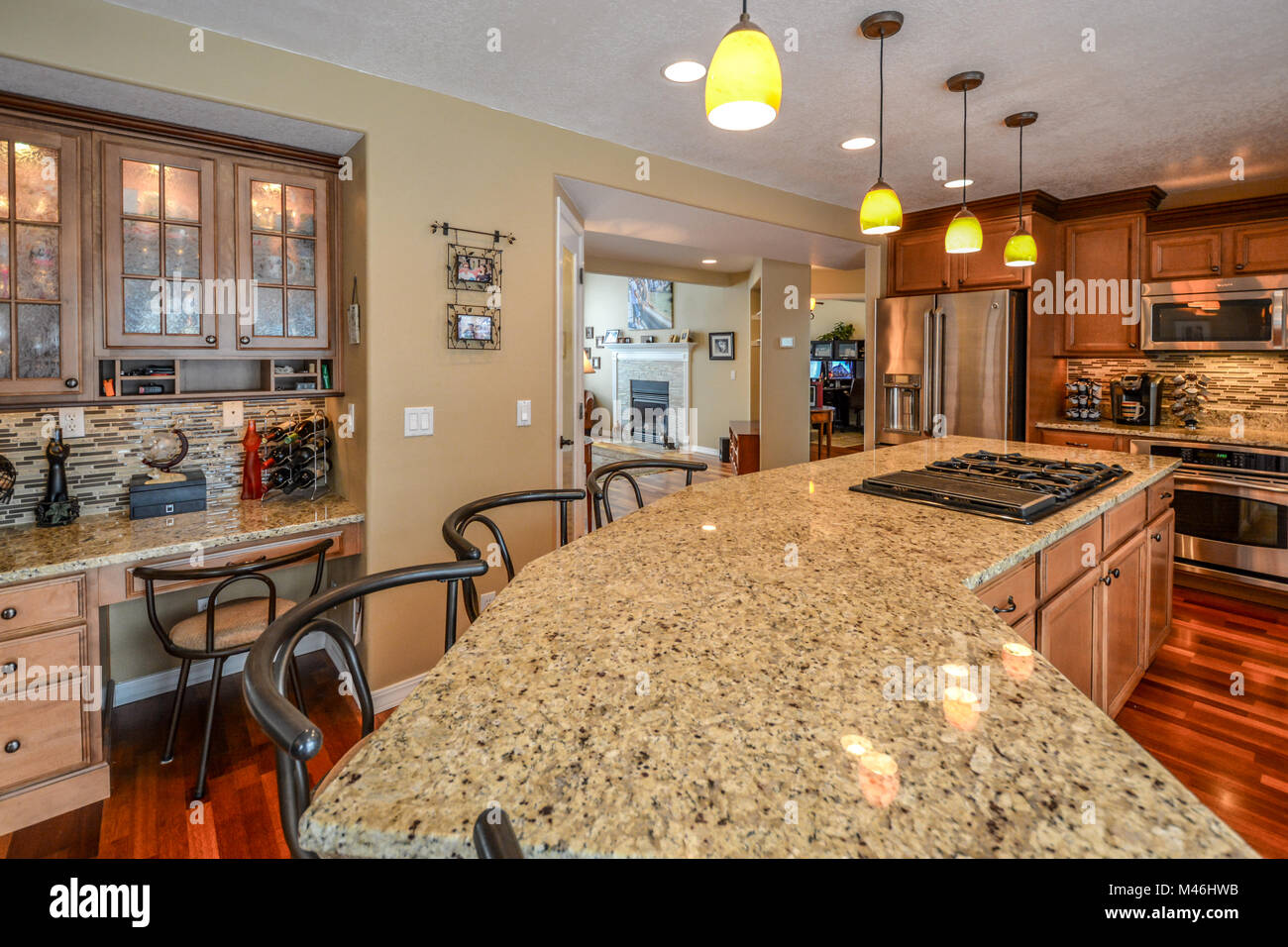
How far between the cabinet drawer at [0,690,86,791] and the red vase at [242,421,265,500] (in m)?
1.04

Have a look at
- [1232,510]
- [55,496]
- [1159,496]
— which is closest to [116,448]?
[55,496]

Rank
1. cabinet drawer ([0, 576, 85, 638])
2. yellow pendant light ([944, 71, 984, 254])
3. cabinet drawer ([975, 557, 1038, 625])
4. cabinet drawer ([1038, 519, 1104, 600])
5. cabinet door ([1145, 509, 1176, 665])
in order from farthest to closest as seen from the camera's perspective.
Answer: cabinet door ([1145, 509, 1176, 665]) → yellow pendant light ([944, 71, 984, 254]) → cabinet drawer ([0, 576, 85, 638]) → cabinet drawer ([1038, 519, 1104, 600]) → cabinet drawer ([975, 557, 1038, 625])

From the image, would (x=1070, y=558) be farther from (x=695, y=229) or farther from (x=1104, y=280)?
(x=1104, y=280)

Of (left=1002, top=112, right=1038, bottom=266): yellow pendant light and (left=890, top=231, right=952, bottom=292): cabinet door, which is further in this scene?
(left=890, top=231, right=952, bottom=292): cabinet door

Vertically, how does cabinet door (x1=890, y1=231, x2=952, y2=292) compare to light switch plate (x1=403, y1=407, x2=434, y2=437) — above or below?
above

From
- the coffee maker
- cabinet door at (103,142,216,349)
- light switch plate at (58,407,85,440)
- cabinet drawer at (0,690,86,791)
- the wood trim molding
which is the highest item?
the wood trim molding

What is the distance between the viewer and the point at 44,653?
78.5 inches

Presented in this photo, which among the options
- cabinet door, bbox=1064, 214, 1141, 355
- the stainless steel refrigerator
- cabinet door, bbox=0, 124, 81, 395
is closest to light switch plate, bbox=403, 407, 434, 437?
cabinet door, bbox=0, 124, 81, 395

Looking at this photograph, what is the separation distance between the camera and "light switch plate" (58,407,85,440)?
8.29 ft

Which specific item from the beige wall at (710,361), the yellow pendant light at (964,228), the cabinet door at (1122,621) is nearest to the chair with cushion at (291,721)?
the cabinet door at (1122,621)

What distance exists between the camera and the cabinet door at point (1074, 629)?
188 cm

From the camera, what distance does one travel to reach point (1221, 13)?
2176 millimetres

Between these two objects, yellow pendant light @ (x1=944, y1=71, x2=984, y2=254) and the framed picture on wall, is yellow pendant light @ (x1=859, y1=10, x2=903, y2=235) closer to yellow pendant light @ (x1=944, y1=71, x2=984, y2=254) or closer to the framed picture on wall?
yellow pendant light @ (x1=944, y1=71, x2=984, y2=254)
